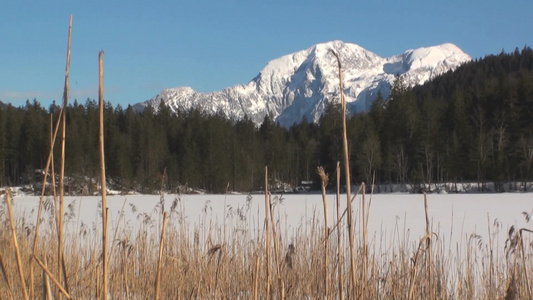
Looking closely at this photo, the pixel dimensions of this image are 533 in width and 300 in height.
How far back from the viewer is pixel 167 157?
123 ft

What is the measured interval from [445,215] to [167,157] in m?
30.7

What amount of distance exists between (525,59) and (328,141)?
1743 inches

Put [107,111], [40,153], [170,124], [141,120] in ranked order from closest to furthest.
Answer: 1. [40,153]
2. [141,120]
3. [170,124]
4. [107,111]

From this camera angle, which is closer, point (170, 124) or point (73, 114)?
point (73, 114)

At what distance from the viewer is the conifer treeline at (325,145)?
28.2 metres

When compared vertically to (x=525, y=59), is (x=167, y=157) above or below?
below

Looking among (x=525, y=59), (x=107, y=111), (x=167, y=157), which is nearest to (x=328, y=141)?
(x=167, y=157)

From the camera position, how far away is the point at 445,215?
29.7 ft

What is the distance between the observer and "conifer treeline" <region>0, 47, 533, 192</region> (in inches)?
1109

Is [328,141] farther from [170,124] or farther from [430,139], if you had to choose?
[170,124]

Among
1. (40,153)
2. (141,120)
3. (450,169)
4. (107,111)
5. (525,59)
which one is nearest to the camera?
(450,169)

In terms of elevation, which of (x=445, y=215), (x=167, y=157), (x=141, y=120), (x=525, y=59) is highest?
(x=525, y=59)

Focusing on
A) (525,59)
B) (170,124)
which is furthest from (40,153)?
(525,59)

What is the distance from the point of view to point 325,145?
36031 mm
